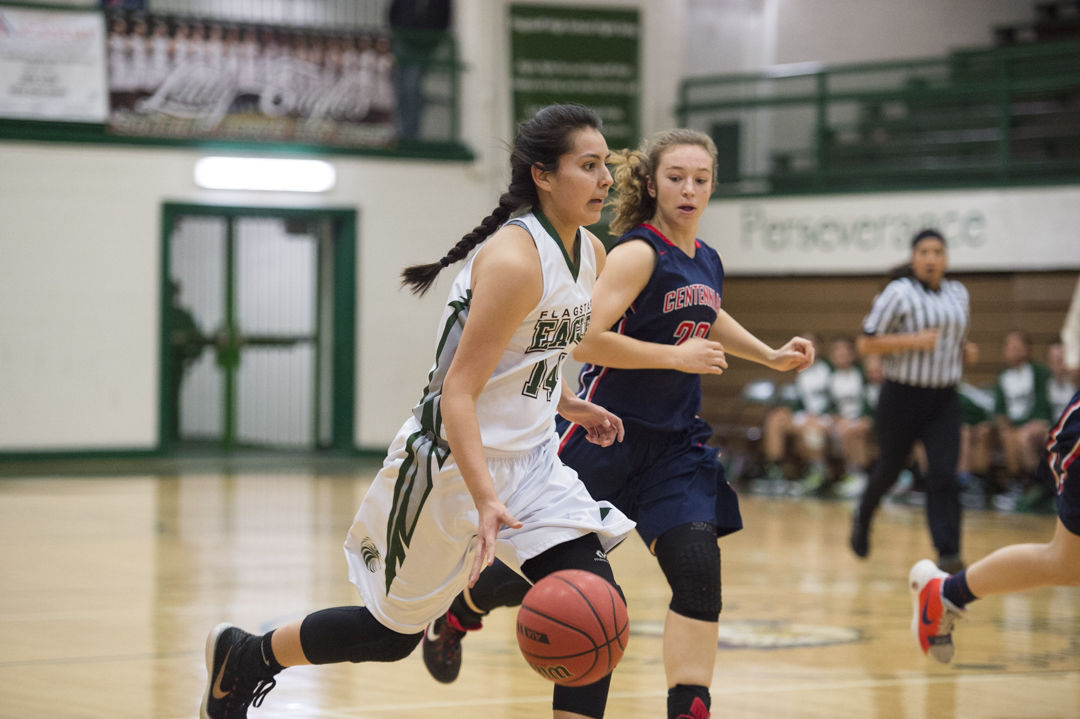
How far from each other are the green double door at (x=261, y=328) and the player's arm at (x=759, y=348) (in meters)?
11.7

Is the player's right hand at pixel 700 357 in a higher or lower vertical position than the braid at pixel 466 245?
lower

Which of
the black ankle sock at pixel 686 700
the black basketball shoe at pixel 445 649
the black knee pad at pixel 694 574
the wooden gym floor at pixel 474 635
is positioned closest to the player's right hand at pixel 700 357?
the black knee pad at pixel 694 574

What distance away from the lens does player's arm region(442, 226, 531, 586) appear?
2958mm

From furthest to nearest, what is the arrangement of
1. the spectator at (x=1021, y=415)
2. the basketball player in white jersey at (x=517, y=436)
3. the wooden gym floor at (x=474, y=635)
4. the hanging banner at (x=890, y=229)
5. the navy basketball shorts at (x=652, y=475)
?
the hanging banner at (x=890, y=229), the spectator at (x=1021, y=415), the wooden gym floor at (x=474, y=635), the navy basketball shorts at (x=652, y=475), the basketball player in white jersey at (x=517, y=436)

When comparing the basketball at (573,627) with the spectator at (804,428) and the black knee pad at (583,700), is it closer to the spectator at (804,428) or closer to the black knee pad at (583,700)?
the black knee pad at (583,700)

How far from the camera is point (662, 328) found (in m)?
4.05

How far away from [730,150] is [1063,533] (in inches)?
447

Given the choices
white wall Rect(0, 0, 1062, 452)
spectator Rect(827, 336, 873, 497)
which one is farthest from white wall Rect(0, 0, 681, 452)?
spectator Rect(827, 336, 873, 497)

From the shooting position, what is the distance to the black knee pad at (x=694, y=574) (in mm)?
3697

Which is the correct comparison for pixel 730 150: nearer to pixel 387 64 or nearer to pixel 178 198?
pixel 387 64

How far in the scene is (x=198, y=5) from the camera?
15.8m

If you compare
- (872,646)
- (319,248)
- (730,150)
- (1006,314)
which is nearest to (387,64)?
(319,248)

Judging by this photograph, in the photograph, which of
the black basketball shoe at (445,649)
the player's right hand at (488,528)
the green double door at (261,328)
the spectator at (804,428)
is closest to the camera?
the player's right hand at (488,528)

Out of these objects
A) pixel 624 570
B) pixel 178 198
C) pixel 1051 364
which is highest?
pixel 178 198
